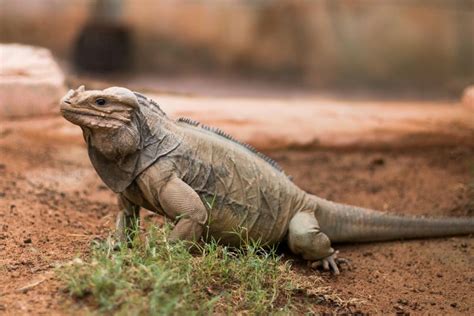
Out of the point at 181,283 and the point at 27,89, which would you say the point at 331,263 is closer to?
the point at 181,283

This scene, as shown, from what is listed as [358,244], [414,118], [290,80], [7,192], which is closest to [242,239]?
[358,244]

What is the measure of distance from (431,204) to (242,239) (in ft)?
10.7

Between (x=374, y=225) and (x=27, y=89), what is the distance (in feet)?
16.8

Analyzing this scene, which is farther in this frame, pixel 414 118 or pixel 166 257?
pixel 414 118

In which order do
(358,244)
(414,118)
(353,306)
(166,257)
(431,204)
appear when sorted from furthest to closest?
(414,118), (431,204), (358,244), (353,306), (166,257)

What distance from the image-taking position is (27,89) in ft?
32.4

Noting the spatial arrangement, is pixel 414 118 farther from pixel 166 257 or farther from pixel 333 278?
pixel 166 257

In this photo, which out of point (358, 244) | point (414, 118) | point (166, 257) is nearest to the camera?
point (166, 257)

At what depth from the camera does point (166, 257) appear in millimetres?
5527

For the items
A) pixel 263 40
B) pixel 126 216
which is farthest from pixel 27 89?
pixel 263 40

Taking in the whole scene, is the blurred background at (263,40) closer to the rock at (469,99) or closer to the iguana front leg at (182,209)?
the rock at (469,99)

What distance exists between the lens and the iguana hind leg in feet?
22.5

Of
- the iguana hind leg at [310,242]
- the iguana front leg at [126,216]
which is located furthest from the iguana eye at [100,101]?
the iguana hind leg at [310,242]

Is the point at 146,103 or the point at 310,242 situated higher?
the point at 146,103
